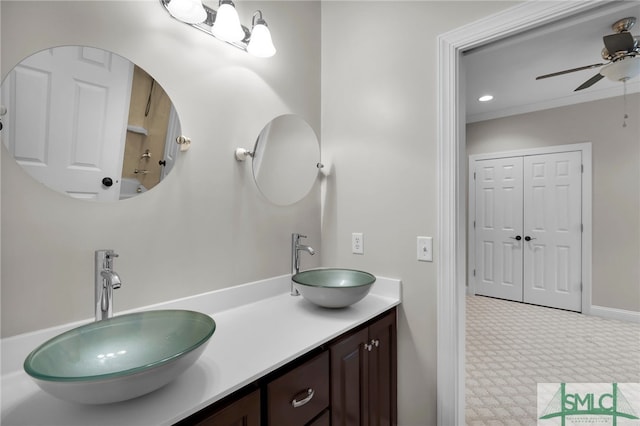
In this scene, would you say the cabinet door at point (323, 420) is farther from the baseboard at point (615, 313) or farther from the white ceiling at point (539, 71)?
the baseboard at point (615, 313)

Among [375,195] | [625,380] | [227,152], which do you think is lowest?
[625,380]

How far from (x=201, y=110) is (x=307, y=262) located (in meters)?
0.99

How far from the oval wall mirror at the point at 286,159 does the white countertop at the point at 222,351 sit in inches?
19.1

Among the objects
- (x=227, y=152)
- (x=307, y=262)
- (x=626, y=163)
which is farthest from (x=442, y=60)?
(x=626, y=163)

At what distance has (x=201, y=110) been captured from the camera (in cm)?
130

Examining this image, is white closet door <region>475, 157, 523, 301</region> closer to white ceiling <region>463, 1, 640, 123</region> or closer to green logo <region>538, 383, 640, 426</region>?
white ceiling <region>463, 1, 640, 123</region>

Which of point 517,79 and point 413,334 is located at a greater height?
point 517,79

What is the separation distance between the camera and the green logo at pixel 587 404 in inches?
73.8

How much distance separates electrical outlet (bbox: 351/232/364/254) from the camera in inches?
68.3

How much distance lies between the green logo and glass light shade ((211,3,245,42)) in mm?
2671

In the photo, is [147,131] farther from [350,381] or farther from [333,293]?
[350,381]

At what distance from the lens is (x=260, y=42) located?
140 centimetres

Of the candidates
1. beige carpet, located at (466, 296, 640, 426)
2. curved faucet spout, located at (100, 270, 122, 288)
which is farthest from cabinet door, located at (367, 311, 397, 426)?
curved faucet spout, located at (100, 270, 122, 288)

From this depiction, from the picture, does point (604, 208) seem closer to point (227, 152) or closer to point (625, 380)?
point (625, 380)
